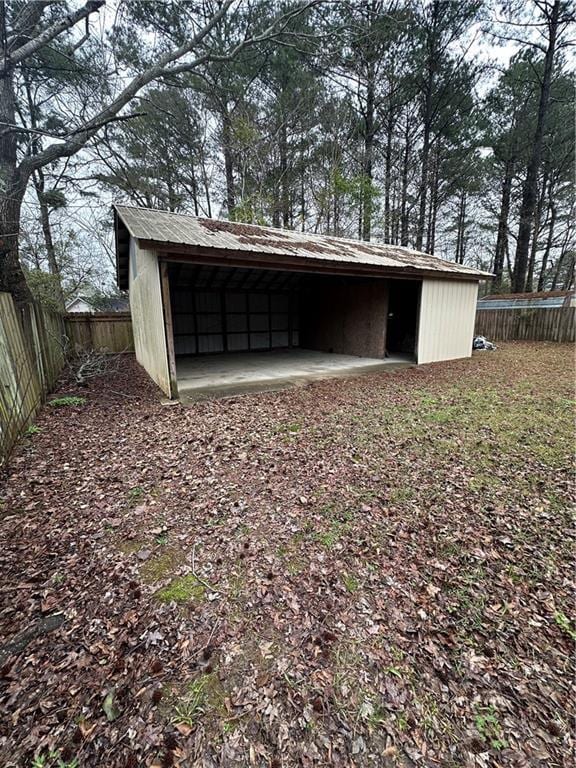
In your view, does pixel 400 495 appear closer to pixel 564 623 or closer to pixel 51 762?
pixel 564 623

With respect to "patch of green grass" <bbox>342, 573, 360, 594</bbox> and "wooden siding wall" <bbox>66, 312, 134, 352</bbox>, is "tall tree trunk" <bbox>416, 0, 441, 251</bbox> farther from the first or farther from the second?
"patch of green grass" <bbox>342, 573, 360, 594</bbox>

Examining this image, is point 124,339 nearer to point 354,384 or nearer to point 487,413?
point 354,384

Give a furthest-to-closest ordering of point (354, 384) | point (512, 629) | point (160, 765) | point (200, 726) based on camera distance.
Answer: point (354, 384) < point (512, 629) < point (200, 726) < point (160, 765)

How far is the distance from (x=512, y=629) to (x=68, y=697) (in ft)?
6.78

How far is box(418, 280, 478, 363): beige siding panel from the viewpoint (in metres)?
8.55

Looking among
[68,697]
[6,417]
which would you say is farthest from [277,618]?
[6,417]

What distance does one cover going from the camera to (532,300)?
12.6 metres

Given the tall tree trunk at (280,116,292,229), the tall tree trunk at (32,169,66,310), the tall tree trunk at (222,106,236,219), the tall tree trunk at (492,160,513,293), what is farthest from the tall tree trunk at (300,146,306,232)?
the tall tree trunk at (32,169,66,310)

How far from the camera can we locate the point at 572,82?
13695 millimetres

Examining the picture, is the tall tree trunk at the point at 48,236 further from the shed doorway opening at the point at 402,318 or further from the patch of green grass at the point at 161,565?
the patch of green grass at the point at 161,565

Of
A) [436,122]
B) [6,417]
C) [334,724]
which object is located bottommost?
[334,724]

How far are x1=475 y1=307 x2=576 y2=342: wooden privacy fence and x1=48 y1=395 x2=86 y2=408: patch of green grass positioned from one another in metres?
14.1

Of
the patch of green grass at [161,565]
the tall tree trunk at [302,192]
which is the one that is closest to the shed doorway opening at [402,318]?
the tall tree trunk at [302,192]

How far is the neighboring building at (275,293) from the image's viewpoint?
18.4 feet
